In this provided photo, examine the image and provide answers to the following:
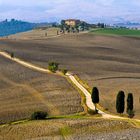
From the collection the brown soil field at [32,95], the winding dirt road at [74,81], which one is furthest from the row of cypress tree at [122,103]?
the brown soil field at [32,95]

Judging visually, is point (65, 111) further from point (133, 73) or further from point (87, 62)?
point (87, 62)

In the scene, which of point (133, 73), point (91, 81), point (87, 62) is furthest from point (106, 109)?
point (87, 62)

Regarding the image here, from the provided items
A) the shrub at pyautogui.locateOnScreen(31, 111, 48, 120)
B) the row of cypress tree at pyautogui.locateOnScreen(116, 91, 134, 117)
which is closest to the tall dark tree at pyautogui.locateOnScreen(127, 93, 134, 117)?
the row of cypress tree at pyautogui.locateOnScreen(116, 91, 134, 117)

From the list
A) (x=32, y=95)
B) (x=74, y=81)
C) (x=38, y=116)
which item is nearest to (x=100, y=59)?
(x=74, y=81)

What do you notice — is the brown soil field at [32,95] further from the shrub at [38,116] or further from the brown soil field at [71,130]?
the brown soil field at [71,130]

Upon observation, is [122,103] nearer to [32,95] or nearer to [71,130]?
[71,130]

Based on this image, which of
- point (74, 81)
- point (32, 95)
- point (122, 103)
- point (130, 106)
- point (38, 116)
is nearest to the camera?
point (38, 116)
